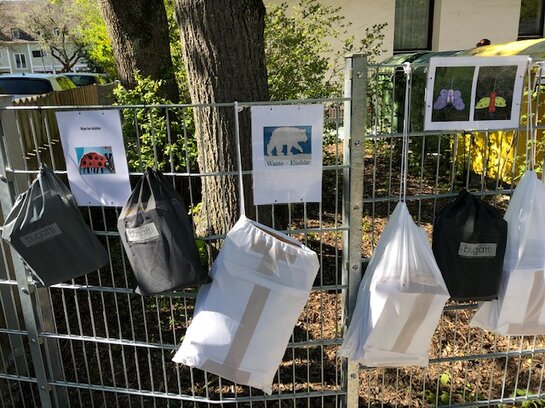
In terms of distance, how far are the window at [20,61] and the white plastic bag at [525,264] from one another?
5064 centimetres

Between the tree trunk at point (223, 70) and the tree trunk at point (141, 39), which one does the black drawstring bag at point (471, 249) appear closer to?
the tree trunk at point (223, 70)

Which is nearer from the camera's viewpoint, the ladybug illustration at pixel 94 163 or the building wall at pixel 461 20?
the ladybug illustration at pixel 94 163

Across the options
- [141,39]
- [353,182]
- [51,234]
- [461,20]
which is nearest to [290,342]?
[353,182]

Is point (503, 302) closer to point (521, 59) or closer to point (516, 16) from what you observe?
point (521, 59)

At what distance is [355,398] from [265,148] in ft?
4.54

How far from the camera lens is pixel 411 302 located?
82.2 inches

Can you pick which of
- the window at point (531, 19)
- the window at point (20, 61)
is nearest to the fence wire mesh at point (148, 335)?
the window at point (531, 19)

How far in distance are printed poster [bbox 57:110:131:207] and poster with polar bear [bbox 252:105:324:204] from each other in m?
0.62

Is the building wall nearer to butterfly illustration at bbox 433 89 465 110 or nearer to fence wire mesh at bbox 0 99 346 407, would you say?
fence wire mesh at bbox 0 99 346 407

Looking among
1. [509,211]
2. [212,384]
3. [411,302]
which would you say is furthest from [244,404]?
[509,211]

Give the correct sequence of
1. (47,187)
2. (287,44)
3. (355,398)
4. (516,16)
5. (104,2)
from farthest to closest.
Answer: (516,16) < (287,44) < (104,2) < (355,398) < (47,187)

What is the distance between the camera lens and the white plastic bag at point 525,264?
7.18 feet

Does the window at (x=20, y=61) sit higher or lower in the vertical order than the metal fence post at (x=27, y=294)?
higher

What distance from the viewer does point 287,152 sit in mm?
2215
